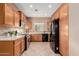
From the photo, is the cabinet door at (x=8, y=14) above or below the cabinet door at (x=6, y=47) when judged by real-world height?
above

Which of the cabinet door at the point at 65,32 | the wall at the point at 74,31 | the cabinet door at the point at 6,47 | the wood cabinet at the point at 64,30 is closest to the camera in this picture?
the cabinet door at the point at 6,47

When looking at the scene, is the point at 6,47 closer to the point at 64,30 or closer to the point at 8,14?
the point at 8,14

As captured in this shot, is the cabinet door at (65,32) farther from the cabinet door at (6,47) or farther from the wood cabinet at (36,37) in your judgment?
the wood cabinet at (36,37)

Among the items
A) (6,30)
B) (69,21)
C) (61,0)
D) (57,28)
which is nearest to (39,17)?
(57,28)

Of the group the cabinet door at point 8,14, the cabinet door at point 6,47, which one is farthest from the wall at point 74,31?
the cabinet door at point 8,14

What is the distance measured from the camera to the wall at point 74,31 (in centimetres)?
435

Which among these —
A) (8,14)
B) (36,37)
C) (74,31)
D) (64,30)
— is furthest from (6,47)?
(36,37)

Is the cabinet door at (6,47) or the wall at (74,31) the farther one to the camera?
the wall at (74,31)

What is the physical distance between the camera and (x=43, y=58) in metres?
1.12

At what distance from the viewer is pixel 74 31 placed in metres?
4.38

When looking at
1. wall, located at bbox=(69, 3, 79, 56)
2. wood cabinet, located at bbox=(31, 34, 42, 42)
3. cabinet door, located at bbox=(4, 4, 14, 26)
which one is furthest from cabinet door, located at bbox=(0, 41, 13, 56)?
wood cabinet, located at bbox=(31, 34, 42, 42)

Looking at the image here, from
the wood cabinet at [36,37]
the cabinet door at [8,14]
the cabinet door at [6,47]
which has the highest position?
the cabinet door at [8,14]

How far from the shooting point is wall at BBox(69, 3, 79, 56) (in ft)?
14.3

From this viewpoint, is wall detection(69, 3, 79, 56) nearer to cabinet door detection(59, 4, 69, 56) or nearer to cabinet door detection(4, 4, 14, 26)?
cabinet door detection(59, 4, 69, 56)
